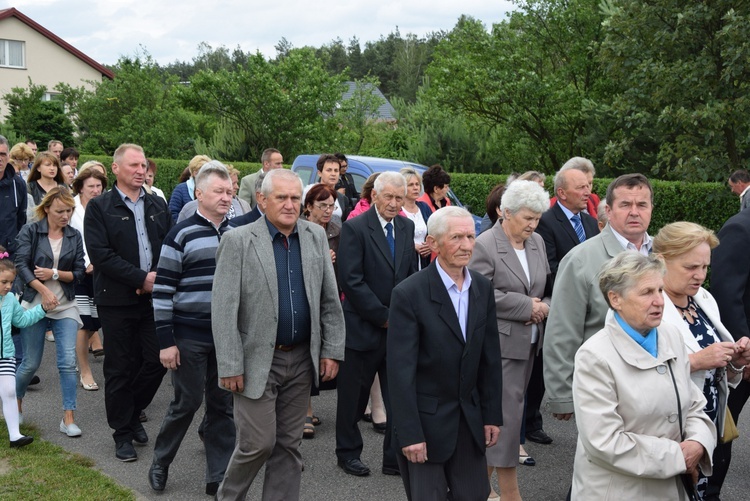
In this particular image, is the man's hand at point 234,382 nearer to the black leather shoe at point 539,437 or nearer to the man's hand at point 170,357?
the man's hand at point 170,357

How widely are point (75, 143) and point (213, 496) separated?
3518 cm

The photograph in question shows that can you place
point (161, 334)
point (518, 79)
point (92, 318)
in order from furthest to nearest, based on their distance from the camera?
point (518, 79) < point (92, 318) < point (161, 334)

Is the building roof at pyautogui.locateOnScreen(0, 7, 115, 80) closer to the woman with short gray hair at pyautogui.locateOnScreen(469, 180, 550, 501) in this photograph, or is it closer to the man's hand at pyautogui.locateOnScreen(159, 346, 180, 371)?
the man's hand at pyautogui.locateOnScreen(159, 346, 180, 371)

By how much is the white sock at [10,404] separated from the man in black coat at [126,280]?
29.4 inches

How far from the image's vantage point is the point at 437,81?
23.2 meters

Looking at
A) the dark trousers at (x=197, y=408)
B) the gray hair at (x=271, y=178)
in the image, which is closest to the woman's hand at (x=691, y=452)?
the gray hair at (x=271, y=178)

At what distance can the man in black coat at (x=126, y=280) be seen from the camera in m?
6.61

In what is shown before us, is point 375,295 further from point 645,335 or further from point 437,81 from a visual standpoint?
point 437,81

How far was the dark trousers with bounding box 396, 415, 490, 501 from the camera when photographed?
430 centimetres

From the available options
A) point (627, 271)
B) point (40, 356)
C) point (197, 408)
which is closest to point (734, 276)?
point (627, 271)

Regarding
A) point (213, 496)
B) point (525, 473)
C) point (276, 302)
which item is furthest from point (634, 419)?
point (213, 496)

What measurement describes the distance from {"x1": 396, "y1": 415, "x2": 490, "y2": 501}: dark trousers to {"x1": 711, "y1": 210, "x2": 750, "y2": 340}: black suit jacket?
79.2 inches

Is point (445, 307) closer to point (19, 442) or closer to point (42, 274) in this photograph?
point (19, 442)

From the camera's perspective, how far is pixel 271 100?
25859mm
